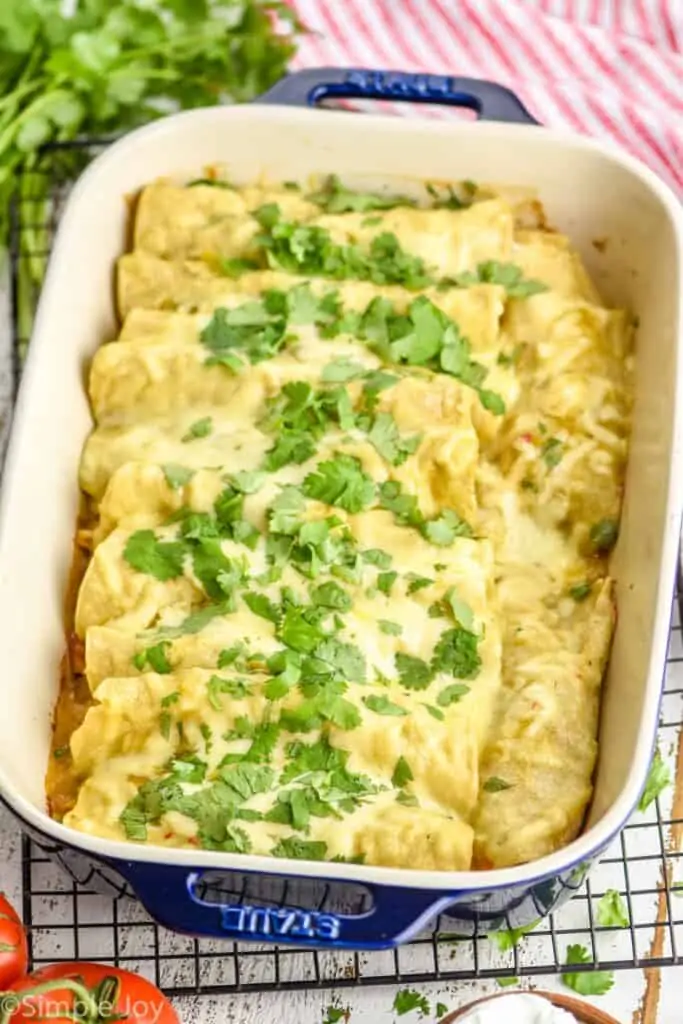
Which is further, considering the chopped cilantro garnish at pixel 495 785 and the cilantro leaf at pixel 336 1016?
the cilantro leaf at pixel 336 1016

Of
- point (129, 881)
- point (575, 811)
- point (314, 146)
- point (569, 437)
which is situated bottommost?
point (575, 811)

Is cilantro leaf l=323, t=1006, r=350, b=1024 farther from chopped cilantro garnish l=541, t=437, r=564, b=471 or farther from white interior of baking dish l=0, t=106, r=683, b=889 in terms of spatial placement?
chopped cilantro garnish l=541, t=437, r=564, b=471

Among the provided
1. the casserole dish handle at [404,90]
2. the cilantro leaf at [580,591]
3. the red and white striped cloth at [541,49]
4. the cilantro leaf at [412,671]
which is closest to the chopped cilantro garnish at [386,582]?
the cilantro leaf at [412,671]

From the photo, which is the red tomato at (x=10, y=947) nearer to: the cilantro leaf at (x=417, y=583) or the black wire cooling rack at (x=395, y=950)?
the black wire cooling rack at (x=395, y=950)

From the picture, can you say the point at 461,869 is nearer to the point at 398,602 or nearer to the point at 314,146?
the point at 398,602

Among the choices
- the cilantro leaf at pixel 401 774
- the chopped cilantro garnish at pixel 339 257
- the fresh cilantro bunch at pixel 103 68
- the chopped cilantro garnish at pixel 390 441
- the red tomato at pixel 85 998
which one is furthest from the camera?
the fresh cilantro bunch at pixel 103 68

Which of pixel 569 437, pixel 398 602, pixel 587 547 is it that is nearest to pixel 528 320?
pixel 569 437

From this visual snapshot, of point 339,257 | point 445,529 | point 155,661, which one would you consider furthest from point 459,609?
point 339,257
